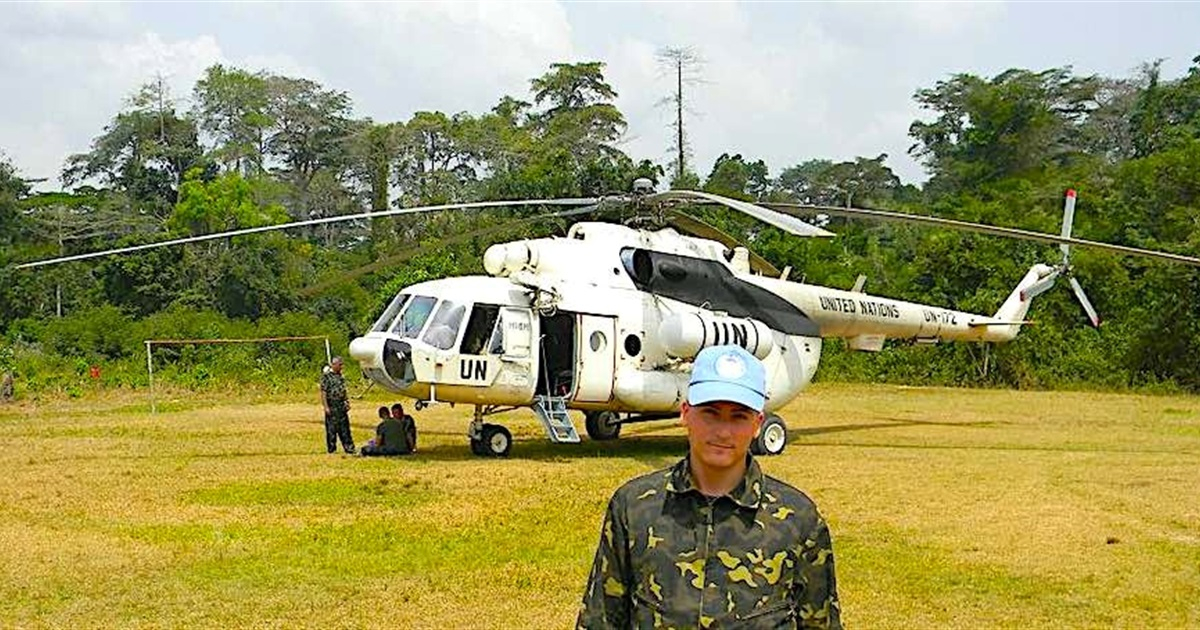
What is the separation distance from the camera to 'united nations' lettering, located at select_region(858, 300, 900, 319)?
16953 mm

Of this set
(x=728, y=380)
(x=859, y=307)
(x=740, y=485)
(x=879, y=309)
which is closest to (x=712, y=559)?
(x=740, y=485)

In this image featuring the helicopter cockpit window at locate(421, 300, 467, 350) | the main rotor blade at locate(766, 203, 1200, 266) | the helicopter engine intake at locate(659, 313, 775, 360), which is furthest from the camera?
the helicopter engine intake at locate(659, 313, 775, 360)

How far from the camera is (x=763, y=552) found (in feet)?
9.31

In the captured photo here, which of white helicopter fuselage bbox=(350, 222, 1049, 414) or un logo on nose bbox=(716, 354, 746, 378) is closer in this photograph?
un logo on nose bbox=(716, 354, 746, 378)

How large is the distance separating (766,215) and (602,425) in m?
6.20

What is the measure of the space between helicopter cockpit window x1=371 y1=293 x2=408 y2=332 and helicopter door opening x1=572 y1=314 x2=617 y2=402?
78.1 inches

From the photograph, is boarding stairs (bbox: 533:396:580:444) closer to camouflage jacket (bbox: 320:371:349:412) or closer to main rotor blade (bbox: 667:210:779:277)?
camouflage jacket (bbox: 320:371:349:412)

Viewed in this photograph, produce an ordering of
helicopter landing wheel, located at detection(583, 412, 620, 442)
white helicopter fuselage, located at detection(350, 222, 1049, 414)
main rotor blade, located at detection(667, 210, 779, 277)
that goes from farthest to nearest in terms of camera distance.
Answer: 1. helicopter landing wheel, located at detection(583, 412, 620, 442)
2. main rotor blade, located at detection(667, 210, 779, 277)
3. white helicopter fuselage, located at detection(350, 222, 1049, 414)

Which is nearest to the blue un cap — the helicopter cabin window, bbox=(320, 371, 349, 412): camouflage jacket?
the helicopter cabin window

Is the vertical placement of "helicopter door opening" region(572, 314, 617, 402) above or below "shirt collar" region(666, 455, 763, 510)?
below

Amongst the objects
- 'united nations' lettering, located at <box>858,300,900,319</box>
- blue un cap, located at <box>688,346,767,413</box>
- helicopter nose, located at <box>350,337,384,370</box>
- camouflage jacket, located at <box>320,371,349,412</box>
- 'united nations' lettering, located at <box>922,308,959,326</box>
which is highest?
blue un cap, located at <box>688,346,767,413</box>

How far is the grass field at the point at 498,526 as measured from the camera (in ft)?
24.4

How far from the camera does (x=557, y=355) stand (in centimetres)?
1451

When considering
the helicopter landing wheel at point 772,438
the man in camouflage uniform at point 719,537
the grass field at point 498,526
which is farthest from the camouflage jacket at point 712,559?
the helicopter landing wheel at point 772,438
